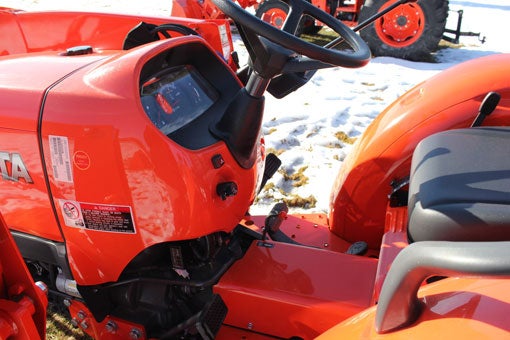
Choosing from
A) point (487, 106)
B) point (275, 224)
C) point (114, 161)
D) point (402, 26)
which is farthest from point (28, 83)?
point (402, 26)

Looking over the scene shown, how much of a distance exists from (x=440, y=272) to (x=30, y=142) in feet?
3.80

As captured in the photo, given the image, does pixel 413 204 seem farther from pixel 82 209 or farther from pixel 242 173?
pixel 82 209

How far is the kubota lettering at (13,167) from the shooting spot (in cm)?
144

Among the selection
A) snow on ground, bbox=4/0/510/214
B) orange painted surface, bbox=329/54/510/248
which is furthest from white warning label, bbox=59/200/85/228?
snow on ground, bbox=4/0/510/214

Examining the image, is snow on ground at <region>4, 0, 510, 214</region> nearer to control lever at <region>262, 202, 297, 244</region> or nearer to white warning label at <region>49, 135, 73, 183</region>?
control lever at <region>262, 202, 297, 244</region>

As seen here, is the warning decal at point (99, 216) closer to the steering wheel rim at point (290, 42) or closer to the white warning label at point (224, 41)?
the steering wheel rim at point (290, 42)

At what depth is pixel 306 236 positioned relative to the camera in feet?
7.09

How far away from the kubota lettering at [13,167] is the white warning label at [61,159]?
0.11 meters

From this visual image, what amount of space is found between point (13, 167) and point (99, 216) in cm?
31

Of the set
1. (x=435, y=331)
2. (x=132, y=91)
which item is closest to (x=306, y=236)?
(x=132, y=91)

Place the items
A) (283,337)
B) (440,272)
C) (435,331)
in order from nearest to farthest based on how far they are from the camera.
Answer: (440,272) < (435,331) < (283,337)

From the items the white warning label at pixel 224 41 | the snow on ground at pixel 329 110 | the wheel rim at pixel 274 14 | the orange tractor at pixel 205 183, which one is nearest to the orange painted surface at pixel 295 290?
the orange tractor at pixel 205 183

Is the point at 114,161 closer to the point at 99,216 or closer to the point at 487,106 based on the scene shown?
the point at 99,216

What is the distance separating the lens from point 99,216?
4.67 ft
